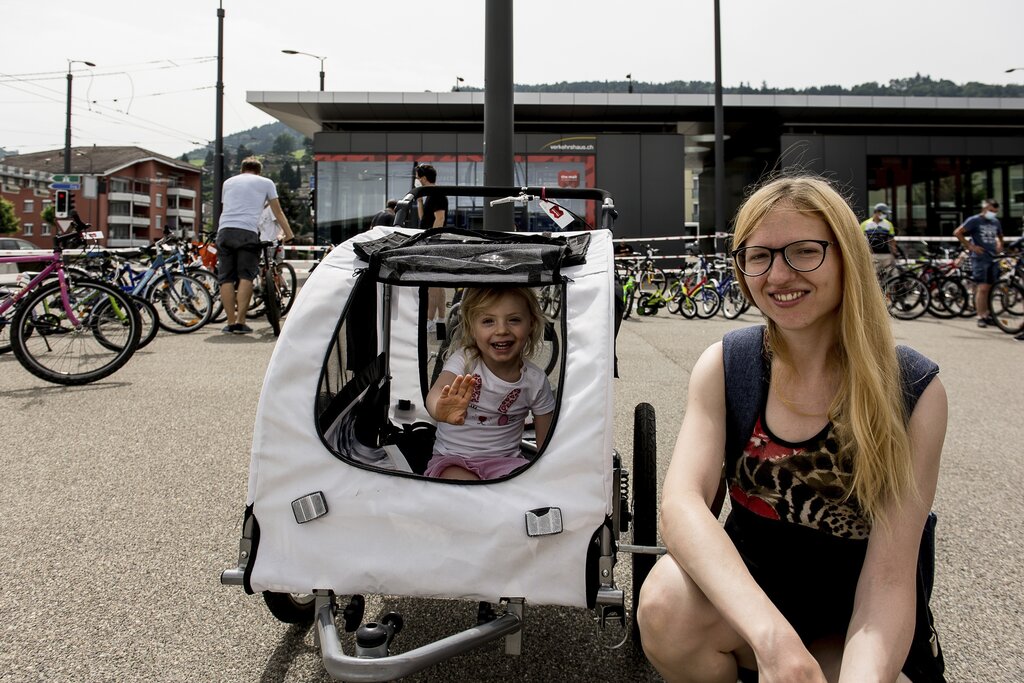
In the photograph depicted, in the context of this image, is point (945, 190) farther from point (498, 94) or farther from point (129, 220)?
point (129, 220)

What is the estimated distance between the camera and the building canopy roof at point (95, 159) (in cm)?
8481

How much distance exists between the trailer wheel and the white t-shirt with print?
2.00ft

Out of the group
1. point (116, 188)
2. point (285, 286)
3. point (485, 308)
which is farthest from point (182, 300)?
point (116, 188)

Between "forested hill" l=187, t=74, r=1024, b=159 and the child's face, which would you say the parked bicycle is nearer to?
the child's face

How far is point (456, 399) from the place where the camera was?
2.43m

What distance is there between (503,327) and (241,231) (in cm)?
688

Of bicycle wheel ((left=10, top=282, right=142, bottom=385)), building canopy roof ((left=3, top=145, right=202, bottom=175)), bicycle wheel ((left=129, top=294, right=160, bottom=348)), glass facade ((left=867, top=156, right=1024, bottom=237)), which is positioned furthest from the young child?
building canopy roof ((left=3, top=145, right=202, bottom=175))

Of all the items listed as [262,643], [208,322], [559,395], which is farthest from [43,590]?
[208,322]

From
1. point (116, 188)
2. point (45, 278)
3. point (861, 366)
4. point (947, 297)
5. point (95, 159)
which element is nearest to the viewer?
point (861, 366)

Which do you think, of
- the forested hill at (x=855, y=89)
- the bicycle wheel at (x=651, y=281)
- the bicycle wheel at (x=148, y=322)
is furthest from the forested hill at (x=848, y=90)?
the bicycle wheel at (x=148, y=322)

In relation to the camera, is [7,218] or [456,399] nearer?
[456,399]

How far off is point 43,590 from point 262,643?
0.90m

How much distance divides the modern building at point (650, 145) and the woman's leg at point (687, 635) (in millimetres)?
21402

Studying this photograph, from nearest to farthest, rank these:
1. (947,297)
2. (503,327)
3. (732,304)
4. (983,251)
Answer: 1. (503,327)
2. (983,251)
3. (947,297)
4. (732,304)
